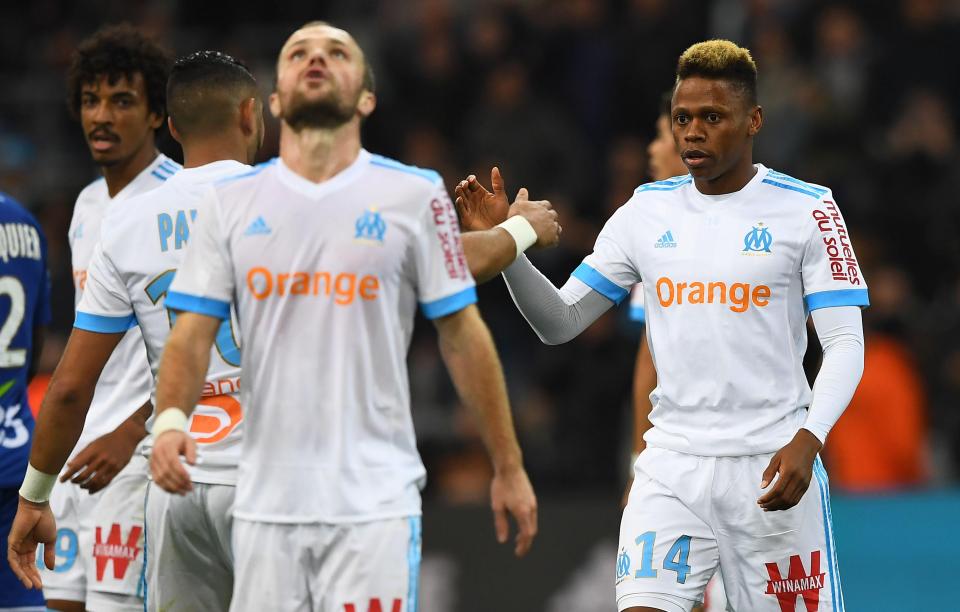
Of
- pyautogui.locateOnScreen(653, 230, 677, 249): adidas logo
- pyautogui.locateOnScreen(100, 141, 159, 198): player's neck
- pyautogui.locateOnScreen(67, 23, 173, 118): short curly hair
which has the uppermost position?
pyautogui.locateOnScreen(67, 23, 173, 118): short curly hair

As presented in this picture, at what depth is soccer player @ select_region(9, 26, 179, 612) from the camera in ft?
18.8

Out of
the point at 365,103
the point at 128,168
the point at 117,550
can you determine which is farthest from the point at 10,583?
the point at 365,103

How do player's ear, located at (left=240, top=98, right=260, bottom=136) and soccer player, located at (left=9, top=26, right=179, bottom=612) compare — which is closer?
soccer player, located at (left=9, top=26, right=179, bottom=612)

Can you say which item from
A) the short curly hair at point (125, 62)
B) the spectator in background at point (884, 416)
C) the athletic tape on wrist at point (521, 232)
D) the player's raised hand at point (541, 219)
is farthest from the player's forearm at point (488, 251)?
the spectator in background at point (884, 416)

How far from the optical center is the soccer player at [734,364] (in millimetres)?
5711

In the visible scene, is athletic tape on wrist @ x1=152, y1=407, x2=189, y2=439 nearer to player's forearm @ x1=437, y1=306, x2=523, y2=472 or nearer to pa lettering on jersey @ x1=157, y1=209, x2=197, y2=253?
player's forearm @ x1=437, y1=306, x2=523, y2=472

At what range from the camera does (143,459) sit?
663 cm

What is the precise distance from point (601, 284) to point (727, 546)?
3.93 feet

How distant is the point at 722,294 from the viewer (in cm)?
582

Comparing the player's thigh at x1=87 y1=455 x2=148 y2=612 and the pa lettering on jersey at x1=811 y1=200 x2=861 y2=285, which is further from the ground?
the pa lettering on jersey at x1=811 y1=200 x2=861 y2=285

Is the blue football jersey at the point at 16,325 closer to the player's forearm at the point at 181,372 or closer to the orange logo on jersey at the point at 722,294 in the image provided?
the player's forearm at the point at 181,372

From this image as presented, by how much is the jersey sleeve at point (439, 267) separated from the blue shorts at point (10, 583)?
2882 millimetres

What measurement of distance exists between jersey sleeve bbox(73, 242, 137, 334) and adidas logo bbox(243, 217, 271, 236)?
1170mm

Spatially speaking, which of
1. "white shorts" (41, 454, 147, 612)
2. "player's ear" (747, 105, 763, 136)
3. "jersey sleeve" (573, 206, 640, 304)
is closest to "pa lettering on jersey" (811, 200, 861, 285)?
"player's ear" (747, 105, 763, 136)
